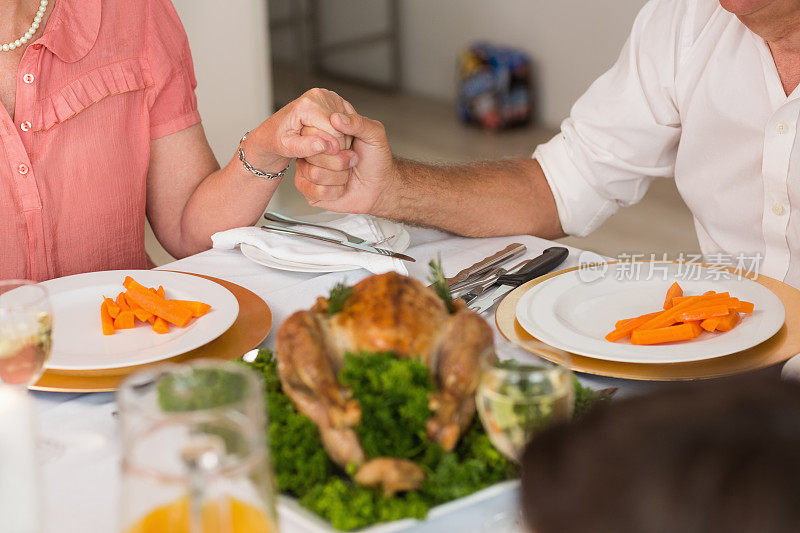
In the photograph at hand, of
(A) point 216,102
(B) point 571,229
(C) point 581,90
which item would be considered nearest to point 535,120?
(C) point 581,90

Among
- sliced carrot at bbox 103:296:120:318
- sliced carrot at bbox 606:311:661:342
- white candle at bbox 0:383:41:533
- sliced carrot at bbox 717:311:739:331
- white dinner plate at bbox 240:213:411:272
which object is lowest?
white dinner plate at bbox 240:213:411:272

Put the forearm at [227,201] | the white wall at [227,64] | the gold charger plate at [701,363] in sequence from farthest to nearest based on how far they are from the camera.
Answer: the white wall at [227,64], the forearm at [227,201], the gold charger plate at [701,363]

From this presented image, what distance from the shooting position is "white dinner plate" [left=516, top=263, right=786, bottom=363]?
1104 mm

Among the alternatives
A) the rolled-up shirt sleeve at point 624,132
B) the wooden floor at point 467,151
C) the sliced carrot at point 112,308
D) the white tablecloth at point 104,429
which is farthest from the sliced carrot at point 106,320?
the wooden floor at point 467,151

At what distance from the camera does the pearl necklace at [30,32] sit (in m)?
1.63

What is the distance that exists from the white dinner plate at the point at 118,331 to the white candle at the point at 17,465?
319 millimetres

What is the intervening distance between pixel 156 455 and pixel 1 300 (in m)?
0.44

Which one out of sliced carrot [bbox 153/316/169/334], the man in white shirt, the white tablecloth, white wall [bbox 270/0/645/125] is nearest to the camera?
the white tablecloth

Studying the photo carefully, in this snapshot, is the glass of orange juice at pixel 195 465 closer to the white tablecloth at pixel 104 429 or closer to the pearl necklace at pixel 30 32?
the white tablecloth at pixel 104 429

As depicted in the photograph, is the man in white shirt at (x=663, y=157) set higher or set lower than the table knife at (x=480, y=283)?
higher

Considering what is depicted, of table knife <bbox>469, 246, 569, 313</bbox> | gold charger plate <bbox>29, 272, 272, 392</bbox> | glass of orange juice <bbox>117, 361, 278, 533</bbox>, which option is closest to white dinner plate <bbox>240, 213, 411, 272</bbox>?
gold charger plate <bbox>29, 272, 272, 392</bbox>

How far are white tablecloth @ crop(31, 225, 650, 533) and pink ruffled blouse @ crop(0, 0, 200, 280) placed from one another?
31 centimetres

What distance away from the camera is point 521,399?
79 centimetres

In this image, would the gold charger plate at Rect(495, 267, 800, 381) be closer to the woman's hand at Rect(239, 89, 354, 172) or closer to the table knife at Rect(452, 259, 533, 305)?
the table knife at Rect(452, 259, 533, 305)
